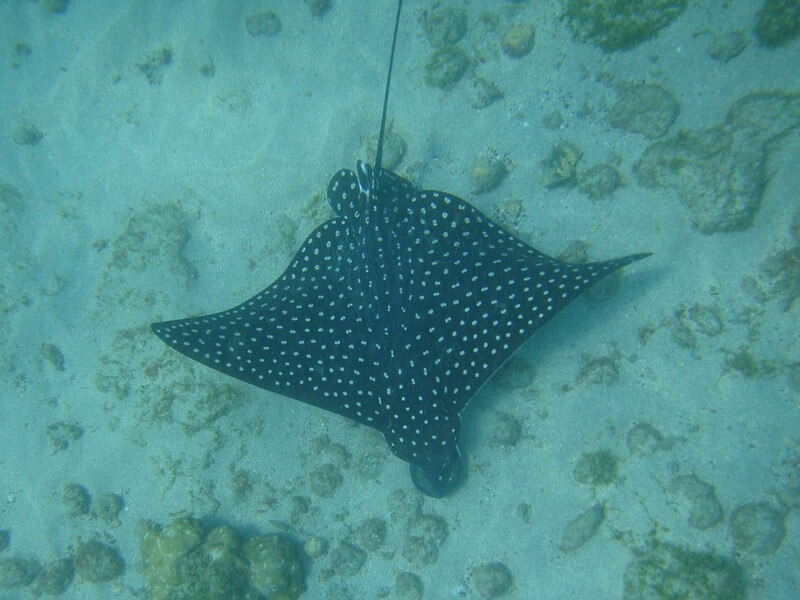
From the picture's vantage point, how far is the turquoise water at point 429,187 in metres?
5.08

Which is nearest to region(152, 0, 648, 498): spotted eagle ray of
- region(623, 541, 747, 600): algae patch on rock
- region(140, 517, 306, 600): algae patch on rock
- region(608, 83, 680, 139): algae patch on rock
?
region(140, 517, 306, 600): algae patch on rock

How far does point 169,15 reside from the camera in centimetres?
680

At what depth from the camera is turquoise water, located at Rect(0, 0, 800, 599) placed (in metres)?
5.08

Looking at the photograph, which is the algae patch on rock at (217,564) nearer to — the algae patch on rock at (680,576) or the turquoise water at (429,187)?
the turquoise water at (429,187)

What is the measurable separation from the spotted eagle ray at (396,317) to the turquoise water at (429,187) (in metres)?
1.42

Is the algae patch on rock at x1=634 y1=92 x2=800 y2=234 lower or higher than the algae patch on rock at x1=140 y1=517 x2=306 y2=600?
higher

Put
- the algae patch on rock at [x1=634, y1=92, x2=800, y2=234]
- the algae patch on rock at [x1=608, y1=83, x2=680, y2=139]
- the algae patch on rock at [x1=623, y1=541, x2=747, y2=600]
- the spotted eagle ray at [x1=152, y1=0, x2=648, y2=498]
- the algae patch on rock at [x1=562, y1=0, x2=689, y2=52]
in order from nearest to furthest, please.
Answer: the spotted eagle ray at [x1=152, y1=0, x2=648, y2=498]
the algae patch on rock at [x1=623, y1=541, x2=747, y2=600]
the algae patch on rock at [x1=634, y1=92, x2=800, y2=234]
the algae patch on rock at [x1=608, y1=83, x2=680, y2=139]
the algae patch on rock at [x1=562, y1=0, x2=689, y2=52]

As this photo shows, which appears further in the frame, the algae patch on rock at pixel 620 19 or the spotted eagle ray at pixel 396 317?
the algae patch on rock at pixel 620 19

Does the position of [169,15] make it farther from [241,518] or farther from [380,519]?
[380,519]

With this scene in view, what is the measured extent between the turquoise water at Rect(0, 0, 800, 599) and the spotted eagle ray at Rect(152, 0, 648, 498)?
142cm

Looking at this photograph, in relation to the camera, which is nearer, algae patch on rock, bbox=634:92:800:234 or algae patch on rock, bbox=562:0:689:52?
algae patch on rock, bbox=634:92:800:234

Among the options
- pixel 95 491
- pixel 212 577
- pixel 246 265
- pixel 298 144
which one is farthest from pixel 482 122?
pixel 95 491

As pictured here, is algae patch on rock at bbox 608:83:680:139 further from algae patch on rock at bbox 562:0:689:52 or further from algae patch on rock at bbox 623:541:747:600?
algae patch on rock at bbox 623:541:747:600

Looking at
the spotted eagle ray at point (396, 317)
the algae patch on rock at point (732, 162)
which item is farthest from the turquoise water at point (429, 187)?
the spotted eagle ray at point (396, 317)
